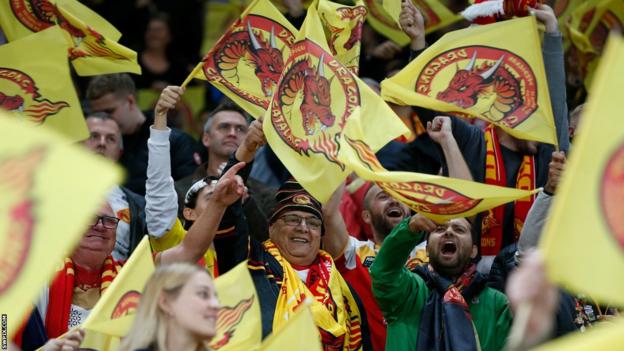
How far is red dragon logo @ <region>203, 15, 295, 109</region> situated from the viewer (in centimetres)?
822

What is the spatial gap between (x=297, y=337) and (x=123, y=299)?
85 centimetres

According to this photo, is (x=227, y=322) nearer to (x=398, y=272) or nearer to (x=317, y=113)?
(x=398, y=272)

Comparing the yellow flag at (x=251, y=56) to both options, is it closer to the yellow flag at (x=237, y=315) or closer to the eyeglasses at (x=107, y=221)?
the eyeglasses at (x=107, y=221)

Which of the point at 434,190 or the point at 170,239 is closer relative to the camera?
the point at 434,190

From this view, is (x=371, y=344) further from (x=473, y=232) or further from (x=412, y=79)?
(x=412, y=79)

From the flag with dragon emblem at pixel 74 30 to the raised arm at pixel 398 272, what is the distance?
202 cm

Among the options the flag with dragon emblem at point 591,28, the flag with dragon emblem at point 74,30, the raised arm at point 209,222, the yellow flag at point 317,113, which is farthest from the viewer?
the flag with dragon emblem at point 591,28

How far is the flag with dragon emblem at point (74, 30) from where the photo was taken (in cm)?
847

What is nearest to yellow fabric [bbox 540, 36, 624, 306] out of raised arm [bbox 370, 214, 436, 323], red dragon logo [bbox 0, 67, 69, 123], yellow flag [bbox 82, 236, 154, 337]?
yellow flag [bbox 82, 236, 154, 337]

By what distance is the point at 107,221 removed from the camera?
7.55 m

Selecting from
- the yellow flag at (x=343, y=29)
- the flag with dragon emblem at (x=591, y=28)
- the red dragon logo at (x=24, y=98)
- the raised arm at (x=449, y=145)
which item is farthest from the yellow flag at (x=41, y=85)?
the flag with dragon emblem at (x=591, y=28)

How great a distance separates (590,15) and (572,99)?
772 mm

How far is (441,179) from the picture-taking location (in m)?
6.54

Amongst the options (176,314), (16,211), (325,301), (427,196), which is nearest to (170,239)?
(325,301)
